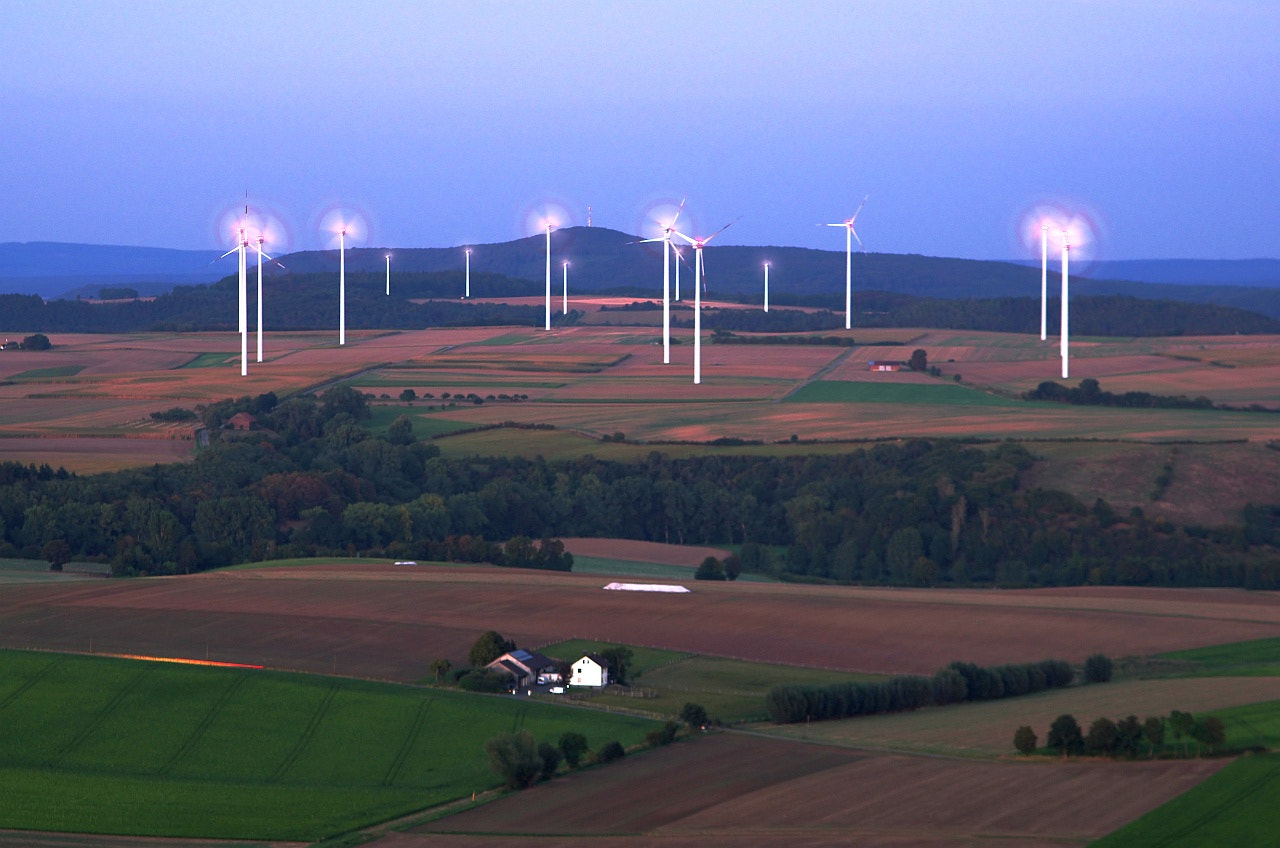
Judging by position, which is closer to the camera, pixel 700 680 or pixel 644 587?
pixel 700 680

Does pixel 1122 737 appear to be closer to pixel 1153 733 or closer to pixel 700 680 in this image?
pixel 1153 733

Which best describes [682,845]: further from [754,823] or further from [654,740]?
[654,740]

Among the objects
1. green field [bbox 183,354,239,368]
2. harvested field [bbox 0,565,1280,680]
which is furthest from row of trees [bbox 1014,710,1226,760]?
green field [bbox 183,354,239,368]

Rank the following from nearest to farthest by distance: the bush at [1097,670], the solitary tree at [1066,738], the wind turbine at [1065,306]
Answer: the solitary tree at [1066,738] < the bush at [1097,670] < the wind turbine at [1065,306]

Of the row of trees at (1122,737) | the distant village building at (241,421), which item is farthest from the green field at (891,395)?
the row of trees at (1122,737)

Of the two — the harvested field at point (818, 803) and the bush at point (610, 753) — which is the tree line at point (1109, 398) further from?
the bush at point (610, 753)

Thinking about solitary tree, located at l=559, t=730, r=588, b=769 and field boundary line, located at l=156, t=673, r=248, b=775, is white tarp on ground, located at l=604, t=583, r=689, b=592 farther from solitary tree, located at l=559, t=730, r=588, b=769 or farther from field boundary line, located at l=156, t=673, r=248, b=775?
solitary tree, located at l=559, t=730, r=588, b=769

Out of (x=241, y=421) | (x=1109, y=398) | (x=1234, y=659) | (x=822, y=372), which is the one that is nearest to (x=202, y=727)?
(x=1234, y=659)
